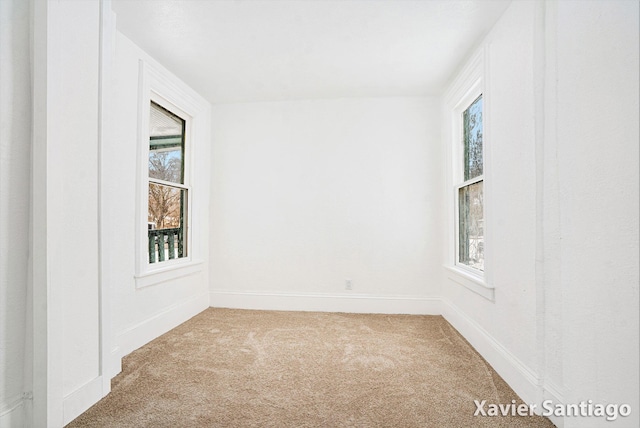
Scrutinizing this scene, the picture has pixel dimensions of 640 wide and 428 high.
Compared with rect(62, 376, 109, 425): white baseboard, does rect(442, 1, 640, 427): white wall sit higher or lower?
higher

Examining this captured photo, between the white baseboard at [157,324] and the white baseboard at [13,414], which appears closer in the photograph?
the white baseboard at [13,414]

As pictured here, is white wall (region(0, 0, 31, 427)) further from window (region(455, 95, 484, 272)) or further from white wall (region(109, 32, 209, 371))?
window (region(455, 95, 484, 272))

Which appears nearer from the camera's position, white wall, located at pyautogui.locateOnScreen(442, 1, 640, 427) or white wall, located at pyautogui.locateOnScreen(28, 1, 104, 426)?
white wall, located at pyautogui.locateOnScreen(442, 1, 640, 427)

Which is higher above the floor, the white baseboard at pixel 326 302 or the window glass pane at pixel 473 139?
the window glass pane at pixel 473 139

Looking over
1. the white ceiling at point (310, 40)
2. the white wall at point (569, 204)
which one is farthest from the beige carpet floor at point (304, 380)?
the white ceiling at point (310, 40)

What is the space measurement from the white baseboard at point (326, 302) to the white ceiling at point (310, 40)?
7.65 feet

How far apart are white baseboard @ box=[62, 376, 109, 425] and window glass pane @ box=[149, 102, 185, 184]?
1826 mm

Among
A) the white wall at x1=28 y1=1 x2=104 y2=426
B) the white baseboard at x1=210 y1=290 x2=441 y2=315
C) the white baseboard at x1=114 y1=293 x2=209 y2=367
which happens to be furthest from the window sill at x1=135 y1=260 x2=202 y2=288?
the white wall at x1=28 y1=1 x2=104 y2=426

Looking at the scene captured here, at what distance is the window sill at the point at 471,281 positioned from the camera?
242 cm

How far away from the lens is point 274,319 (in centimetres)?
350

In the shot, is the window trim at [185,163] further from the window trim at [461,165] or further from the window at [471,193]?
the window at [471,193]

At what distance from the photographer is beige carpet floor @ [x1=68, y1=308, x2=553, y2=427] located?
5.64ft

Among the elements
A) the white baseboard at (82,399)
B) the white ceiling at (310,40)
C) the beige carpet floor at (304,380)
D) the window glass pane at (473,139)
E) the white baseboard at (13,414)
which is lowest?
the beige carpet floor at (304,380)

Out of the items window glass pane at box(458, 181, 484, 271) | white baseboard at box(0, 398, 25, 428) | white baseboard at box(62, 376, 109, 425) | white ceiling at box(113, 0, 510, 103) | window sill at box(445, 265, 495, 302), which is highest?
white ceiling at box(113, 0, 510, 103)
